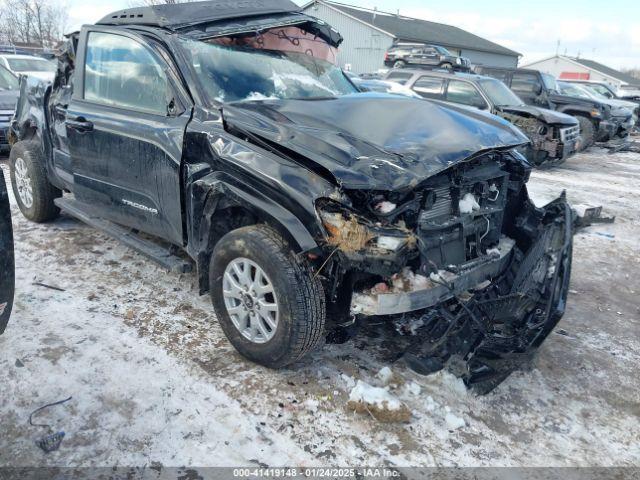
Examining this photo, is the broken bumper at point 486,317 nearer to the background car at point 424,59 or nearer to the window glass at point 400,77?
the window glass at point 400,77

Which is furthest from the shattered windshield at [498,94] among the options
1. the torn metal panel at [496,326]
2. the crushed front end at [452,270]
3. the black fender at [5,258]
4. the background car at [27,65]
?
the background car at [27,65]

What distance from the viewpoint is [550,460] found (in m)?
2.53

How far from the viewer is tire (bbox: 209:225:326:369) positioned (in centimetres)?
274

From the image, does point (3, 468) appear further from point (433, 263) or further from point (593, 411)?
point (593, 411)

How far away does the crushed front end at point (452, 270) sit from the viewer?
8.68 feet

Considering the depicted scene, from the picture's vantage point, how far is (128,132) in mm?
3611

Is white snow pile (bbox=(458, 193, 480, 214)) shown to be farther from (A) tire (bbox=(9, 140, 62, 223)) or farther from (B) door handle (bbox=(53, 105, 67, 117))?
(A) tire (bbox=(9, 140, 62, 223))

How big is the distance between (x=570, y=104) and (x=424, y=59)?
3.77 metres

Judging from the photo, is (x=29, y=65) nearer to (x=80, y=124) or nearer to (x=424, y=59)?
(x=424, y=59)

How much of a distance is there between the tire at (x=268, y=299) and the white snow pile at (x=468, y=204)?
108 centimetres

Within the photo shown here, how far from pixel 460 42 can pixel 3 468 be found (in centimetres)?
4429

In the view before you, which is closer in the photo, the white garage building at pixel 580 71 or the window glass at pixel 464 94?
the window glass at pixel 464 94

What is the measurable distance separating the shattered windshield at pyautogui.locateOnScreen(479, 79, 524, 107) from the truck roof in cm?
637

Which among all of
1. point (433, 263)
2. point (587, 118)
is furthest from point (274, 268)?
point (587, 118)
